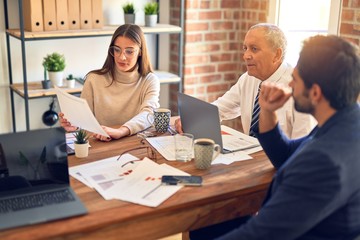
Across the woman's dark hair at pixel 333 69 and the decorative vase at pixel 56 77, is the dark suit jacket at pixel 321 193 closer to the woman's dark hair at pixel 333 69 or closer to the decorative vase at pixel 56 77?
the woman's dark hair at pixel 333 69

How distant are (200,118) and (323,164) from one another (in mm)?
744

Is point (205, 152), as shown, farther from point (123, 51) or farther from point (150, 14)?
point (150, 14)

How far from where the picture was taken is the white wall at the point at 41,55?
11.0 ft

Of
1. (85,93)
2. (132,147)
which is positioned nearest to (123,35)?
(85,93)

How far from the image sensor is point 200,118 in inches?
78.3

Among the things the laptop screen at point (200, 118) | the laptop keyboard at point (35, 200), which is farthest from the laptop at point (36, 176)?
the laptop screen at point (200, 118)

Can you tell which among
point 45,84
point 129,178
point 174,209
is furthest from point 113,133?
point 45,84

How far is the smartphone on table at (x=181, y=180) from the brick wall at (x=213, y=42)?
6.79ft

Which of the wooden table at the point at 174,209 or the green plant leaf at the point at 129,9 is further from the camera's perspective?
the green plant leaf at the point at 129,9

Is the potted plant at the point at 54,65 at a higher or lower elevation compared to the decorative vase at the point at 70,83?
higher

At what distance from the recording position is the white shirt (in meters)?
2.26

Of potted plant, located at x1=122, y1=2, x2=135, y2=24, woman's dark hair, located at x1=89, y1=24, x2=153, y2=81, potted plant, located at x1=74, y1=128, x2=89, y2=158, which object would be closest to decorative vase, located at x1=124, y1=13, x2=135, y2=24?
potted plant, located at x1=122, y1=2, x2=135, y2=24

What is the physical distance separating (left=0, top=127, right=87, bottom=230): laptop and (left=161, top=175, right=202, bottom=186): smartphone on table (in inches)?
12.5

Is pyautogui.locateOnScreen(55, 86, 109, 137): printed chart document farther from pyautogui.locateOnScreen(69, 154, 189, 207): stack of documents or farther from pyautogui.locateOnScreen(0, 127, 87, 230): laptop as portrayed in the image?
pyautogui.locateOnScreen(0, 127, 87, 230): laptop
